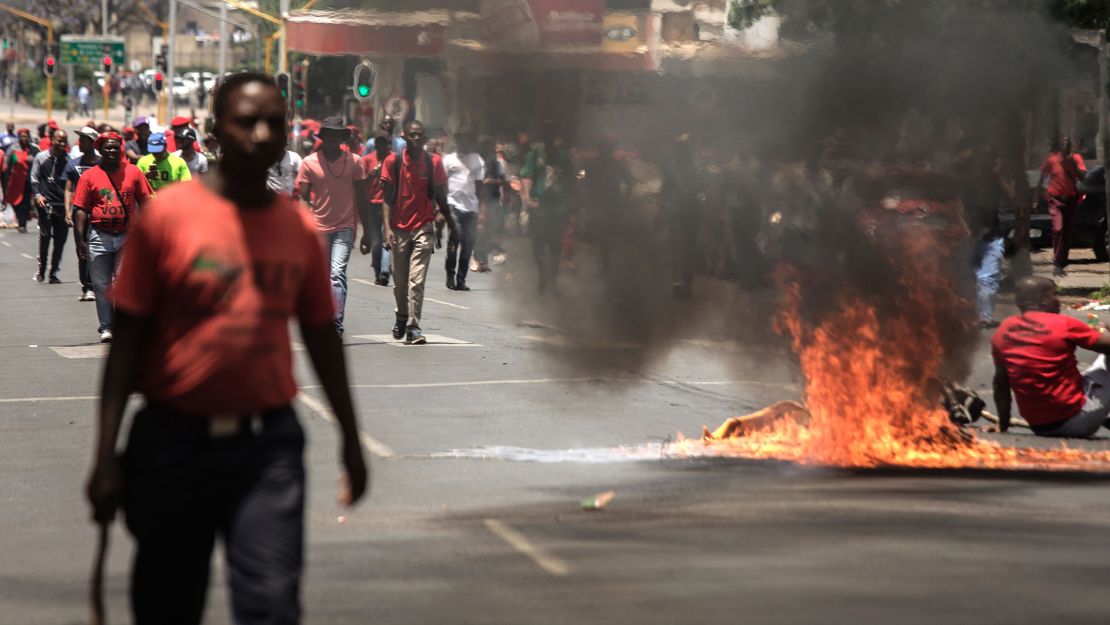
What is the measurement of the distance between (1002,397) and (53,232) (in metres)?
14.0

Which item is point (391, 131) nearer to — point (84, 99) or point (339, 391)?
point (339, 391)

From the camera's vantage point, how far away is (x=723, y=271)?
10109mm

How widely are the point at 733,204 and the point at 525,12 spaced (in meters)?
1.68

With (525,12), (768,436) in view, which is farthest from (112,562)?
(525,12)

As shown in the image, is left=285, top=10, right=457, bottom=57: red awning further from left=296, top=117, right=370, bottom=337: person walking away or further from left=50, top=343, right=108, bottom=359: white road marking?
left=50, top=343, right=108, bottom=359: white road marking

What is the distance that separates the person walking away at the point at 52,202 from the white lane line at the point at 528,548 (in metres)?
14.1

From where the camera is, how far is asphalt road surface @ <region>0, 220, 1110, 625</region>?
563cm

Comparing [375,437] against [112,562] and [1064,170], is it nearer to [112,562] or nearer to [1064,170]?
[112,562]

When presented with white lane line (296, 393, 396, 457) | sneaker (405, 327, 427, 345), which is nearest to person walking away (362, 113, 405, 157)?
sneaker (405, 327, 427, 345)

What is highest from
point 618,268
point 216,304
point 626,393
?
point 216,304

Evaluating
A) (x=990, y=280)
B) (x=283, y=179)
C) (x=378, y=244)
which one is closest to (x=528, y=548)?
(x=990, y=280)

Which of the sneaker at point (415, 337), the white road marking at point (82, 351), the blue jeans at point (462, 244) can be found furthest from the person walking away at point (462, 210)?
the white road marking at point (82, 351)

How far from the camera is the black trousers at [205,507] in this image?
375 centimetres

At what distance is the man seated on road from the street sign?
70.7 metres
